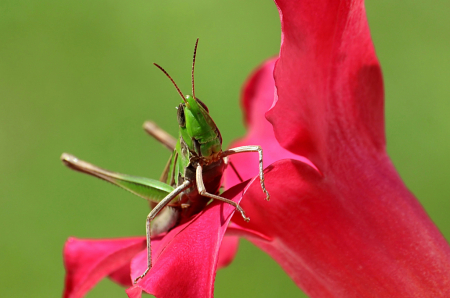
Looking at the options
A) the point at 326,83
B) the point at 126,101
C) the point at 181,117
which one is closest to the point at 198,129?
the point at 181,117

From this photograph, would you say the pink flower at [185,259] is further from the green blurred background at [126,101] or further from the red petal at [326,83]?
the green blurred background at [126,101]

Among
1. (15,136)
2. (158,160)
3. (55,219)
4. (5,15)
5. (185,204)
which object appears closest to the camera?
(185,204)

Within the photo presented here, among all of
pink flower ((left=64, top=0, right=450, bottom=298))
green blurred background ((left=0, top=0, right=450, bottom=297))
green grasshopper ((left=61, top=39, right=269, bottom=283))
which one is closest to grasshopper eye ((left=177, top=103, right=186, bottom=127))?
green grasshopper ((left=61, top=39, right=269, bottom=283))

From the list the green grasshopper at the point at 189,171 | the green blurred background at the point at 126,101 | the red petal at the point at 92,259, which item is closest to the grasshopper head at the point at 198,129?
the green grasshopper at the point at 189,171

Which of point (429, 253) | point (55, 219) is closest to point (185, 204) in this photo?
point (429, 253)

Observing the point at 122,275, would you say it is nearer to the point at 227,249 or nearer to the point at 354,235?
the point at 227,249

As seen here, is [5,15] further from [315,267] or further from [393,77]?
[315,267]
